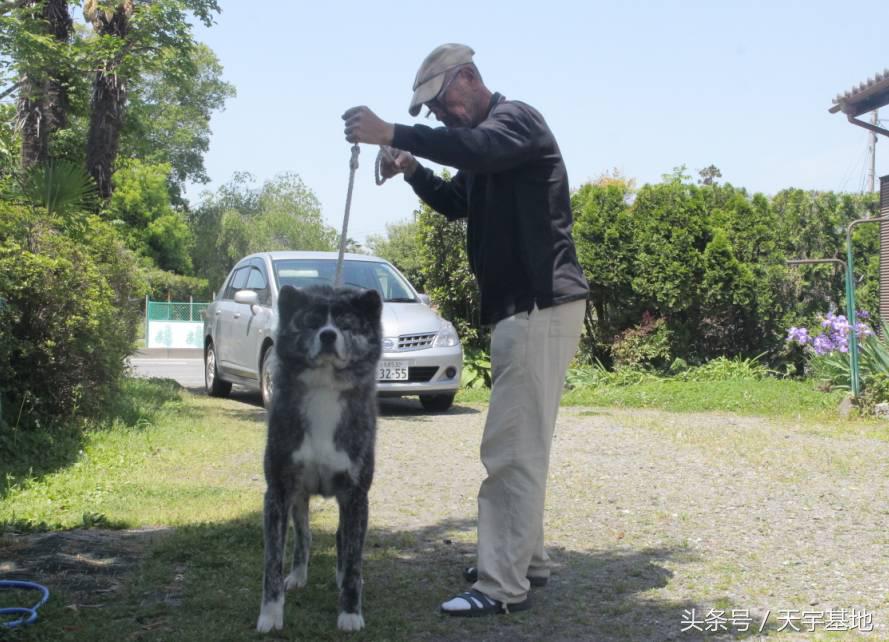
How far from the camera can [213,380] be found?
44.0 feet

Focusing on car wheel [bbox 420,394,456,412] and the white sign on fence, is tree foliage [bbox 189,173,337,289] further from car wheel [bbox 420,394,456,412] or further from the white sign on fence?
car wheel [bbox 420,394,456,412]

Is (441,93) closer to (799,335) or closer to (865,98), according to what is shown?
(799,335)

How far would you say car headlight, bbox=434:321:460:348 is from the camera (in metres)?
11.4

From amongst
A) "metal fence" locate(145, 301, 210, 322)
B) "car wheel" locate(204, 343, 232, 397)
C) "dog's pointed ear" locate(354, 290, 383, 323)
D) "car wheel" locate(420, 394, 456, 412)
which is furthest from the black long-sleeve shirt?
"metal fence" locate(145, 301, 210, 322)

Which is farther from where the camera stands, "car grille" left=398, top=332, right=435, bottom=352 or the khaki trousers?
"car grille" left=398, top=332, right=435, bottom=352

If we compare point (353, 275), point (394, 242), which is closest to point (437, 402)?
point (353, 275)

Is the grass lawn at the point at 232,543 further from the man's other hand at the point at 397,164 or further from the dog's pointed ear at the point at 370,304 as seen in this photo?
the man's other hand at the point at 397,164

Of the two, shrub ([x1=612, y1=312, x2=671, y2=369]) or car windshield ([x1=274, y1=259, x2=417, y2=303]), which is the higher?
car windshield ([x1=274, y1=259, x2=417, y2=303])

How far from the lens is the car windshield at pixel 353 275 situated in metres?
11.3

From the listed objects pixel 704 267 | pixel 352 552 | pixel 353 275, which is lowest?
pixel 352 552

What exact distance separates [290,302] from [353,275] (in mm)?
7540

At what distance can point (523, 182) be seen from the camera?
4.30m

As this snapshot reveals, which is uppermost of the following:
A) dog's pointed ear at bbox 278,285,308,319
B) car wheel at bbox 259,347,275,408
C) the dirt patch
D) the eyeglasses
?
the eyeglasses

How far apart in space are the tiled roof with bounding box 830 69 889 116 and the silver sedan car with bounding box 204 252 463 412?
8.51 metres
